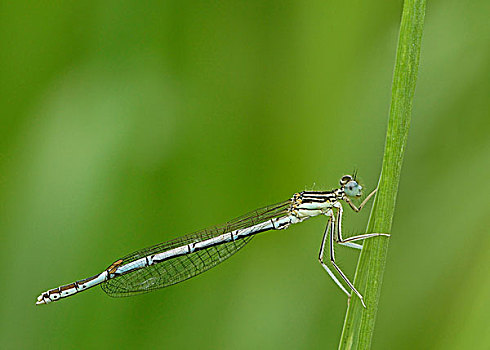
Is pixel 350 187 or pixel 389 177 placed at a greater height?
pixel 350 187

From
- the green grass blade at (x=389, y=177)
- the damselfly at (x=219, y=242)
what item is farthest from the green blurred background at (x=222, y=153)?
the green grass blade at (x=389, y=177)

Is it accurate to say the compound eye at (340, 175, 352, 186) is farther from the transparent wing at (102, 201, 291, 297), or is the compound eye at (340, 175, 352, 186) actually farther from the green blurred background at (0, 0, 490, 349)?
the transparent wing at (102, 201, 291, 297)

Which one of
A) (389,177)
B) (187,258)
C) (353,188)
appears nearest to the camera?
(389,177)

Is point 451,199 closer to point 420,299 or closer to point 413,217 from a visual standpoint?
point 413,217

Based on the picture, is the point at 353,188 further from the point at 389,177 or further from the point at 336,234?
the point at 389,177

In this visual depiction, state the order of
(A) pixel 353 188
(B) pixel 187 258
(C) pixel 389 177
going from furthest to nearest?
(B) pixel 187 258
(A) pixel 353 188
(C) pixel 389 177

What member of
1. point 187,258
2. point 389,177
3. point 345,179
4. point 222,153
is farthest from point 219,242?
point 389,177

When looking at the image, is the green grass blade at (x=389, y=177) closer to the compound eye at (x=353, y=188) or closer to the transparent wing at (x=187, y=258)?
the compound eye at (x=353, y=188)
